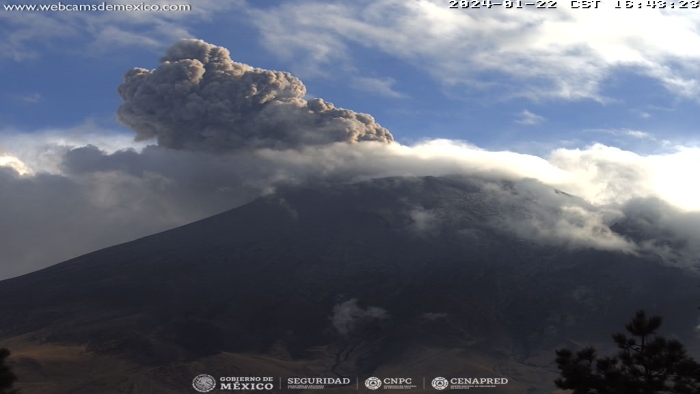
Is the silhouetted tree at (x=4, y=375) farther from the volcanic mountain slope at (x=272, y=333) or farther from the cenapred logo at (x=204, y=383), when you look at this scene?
the cenapred logo at (x=204, y=383)

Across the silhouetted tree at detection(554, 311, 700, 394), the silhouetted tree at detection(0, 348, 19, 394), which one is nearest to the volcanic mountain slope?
the silhouetted tree at detection(0, 348, 19, 394)

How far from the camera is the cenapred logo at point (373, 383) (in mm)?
144150

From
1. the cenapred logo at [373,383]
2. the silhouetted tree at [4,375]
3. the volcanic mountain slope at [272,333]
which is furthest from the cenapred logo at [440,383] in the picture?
the silhouetted tree at [4,375]

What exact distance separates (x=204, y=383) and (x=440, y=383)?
1585 inches

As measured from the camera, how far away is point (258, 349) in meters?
170

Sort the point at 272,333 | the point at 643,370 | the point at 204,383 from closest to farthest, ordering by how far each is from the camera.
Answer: the point at 643,370 → the point at 204,383 → the point at 272,333

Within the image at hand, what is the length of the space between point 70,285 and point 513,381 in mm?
108339

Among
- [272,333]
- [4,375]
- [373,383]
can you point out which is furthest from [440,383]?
[4,375]

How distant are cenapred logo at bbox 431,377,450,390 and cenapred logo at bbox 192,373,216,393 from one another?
37.6m

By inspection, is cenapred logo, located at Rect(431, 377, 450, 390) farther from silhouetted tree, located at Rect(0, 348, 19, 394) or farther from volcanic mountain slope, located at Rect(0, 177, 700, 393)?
silhouetted tree, located at Rect(0, 348, 19, 394)

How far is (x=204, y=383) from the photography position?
14112 centimetres

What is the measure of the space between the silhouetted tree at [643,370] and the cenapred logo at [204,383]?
114 metres

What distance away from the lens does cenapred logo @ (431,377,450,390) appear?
140875mm

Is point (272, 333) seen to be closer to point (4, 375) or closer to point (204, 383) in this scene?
point (204, 383)
